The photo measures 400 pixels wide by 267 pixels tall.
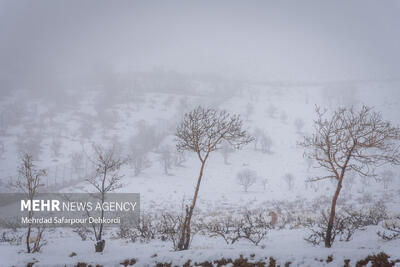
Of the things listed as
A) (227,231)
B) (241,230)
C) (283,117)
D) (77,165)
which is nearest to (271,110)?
(283,117)

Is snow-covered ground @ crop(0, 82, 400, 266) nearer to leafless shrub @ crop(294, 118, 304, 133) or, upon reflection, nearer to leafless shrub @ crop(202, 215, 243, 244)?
leafless shrub @ crop(202, 215, 243, 244)

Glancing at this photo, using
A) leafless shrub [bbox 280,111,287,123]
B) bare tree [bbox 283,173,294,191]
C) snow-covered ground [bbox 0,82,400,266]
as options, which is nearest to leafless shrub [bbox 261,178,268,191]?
snow-covered ground [bbox 0,82,400,266]

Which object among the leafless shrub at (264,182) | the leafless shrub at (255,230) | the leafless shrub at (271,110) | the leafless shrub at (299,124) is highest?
the leafless shrub at (271,110)

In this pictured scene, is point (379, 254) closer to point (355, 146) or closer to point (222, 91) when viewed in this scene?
point (355, 146)

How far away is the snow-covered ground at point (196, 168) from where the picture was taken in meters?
7.39

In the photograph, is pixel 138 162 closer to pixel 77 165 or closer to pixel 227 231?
pixel 77 165

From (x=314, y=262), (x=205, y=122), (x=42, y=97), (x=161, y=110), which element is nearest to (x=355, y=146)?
(x=314, y=262)

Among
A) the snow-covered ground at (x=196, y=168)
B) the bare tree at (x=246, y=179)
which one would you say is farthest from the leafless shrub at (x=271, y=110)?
the bare tree at (x=246, y=179)

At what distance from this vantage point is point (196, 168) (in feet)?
216

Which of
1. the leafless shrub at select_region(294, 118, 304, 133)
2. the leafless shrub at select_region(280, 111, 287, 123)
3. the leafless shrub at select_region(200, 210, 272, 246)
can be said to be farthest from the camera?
the leafless shrub at select_region(280, 111, 287, 123)

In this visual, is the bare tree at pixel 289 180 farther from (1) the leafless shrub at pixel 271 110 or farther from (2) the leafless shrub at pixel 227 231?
(1) the leafless shrub at pixel 271 110

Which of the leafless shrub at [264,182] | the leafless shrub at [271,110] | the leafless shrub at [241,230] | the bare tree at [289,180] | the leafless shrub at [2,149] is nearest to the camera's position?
the leafless shrub at [241,230]

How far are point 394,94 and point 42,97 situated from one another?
205m

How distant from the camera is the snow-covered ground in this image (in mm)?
7385
